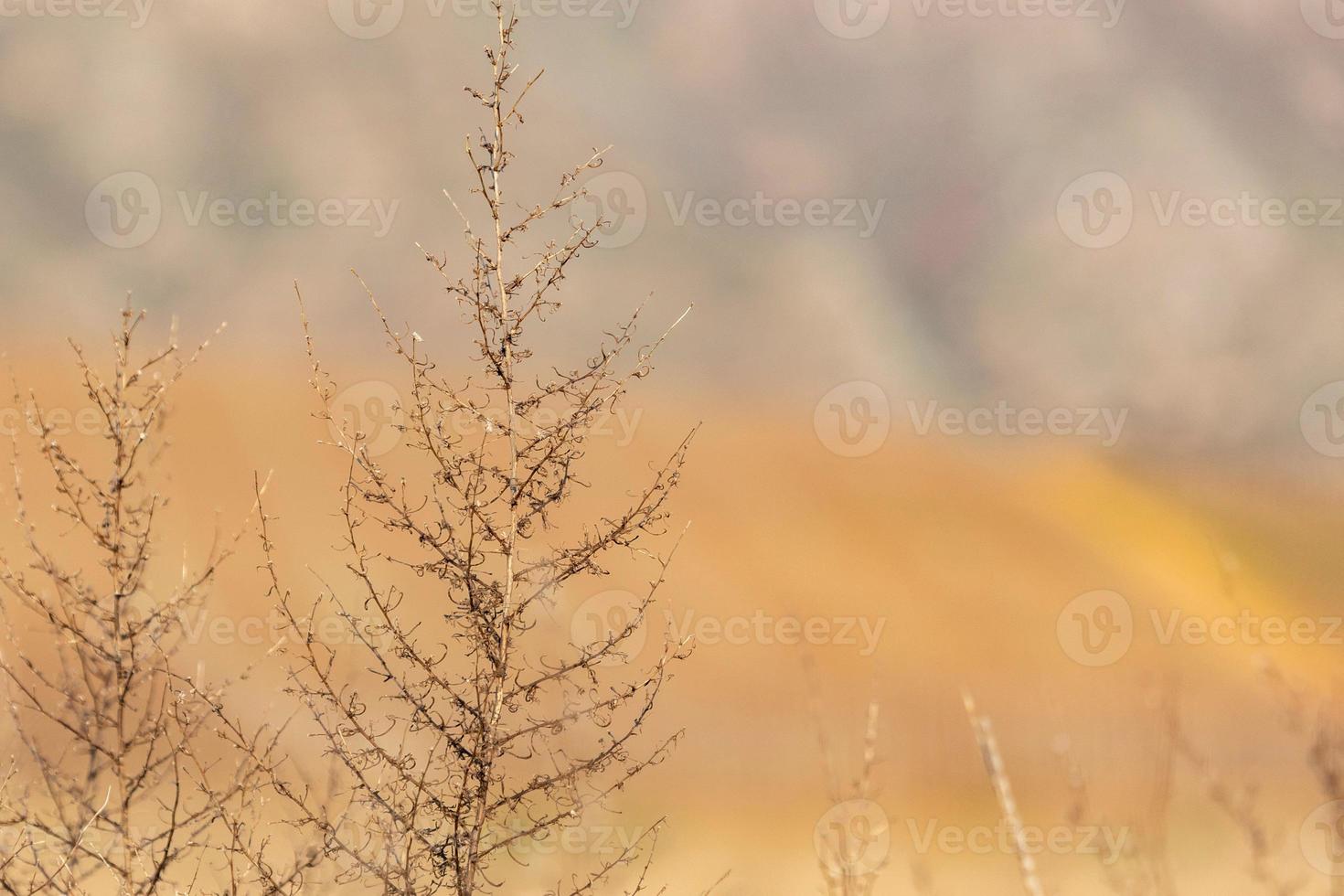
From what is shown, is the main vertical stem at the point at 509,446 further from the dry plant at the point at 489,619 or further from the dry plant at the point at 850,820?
the dry plant at the point at 850,820

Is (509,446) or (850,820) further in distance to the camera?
(509,446)

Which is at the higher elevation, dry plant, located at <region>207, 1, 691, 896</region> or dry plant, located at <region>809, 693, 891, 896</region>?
dry plant, located at <region>207, 1, 691, 896</region>

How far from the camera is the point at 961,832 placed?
78.6 ft

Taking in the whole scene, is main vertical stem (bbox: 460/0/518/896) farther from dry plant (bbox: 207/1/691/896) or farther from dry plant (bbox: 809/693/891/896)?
dry plant (bbox: 809/693/891/896)

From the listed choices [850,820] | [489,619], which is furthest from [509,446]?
[850,820]

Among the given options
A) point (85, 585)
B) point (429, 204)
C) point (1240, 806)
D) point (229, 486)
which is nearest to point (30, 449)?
point (229, 486)

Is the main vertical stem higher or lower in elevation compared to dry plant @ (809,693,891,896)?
higher

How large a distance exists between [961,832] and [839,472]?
20440 millimetres

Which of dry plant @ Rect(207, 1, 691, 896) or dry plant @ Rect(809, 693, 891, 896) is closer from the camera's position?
dry plant @ Rect(809, 693, 891, 896)

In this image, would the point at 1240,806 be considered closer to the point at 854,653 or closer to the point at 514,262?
the point at 514,262

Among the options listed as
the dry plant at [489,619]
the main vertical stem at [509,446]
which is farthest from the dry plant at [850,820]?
the main vertical stem at [509,446]

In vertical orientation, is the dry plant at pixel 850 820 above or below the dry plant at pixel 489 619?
below

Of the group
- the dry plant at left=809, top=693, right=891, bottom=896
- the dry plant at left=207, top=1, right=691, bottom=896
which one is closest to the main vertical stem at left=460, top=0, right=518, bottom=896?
the dry plant at left=207, top=1, right=691, bottom=896

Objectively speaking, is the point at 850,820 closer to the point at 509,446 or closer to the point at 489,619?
the point at 489,619
